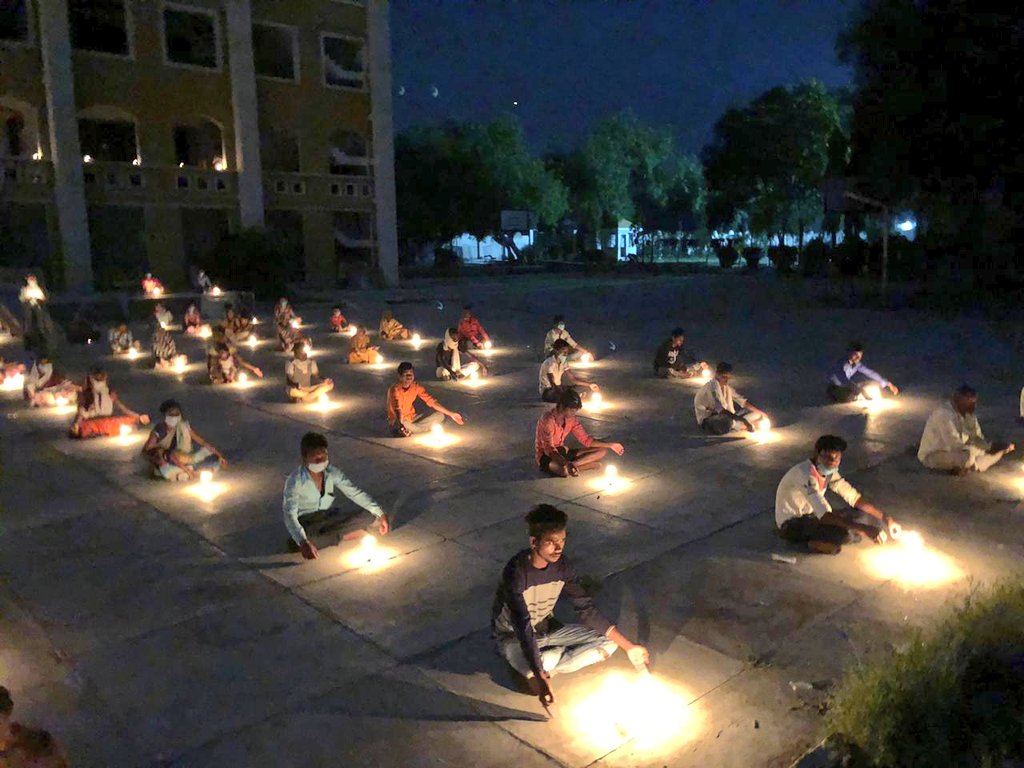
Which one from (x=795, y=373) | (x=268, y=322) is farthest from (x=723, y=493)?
(x=268, y=322)

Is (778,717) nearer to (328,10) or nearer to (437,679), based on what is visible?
(437,679)

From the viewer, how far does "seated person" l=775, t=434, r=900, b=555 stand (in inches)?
282

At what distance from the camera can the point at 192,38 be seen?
37688mm

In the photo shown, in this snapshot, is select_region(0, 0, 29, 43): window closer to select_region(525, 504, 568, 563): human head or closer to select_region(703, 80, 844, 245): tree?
select_region(525, 504, 568, 563): human head

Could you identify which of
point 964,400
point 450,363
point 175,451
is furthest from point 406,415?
point 964,400

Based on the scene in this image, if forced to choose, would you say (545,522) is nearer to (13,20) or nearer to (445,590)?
(445,590)

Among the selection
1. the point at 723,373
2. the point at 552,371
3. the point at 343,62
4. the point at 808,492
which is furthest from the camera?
the point at 343,62

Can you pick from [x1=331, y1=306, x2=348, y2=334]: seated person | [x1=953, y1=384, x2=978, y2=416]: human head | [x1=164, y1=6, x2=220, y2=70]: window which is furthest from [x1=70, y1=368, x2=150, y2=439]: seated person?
[x1=164, y1=6, x2=220, y2=70]: window

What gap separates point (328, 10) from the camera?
39594 millimetres

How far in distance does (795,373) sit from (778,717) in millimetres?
12749

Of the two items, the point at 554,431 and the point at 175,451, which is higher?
the point at 554,431

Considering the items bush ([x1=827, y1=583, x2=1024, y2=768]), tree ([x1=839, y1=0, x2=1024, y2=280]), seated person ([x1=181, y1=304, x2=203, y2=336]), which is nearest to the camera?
bush ([x1=827, y1=583, x2=1024, y2=768])

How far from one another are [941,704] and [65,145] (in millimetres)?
Result: 34706

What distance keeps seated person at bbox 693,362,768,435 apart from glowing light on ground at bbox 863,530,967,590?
4084 millimetres
